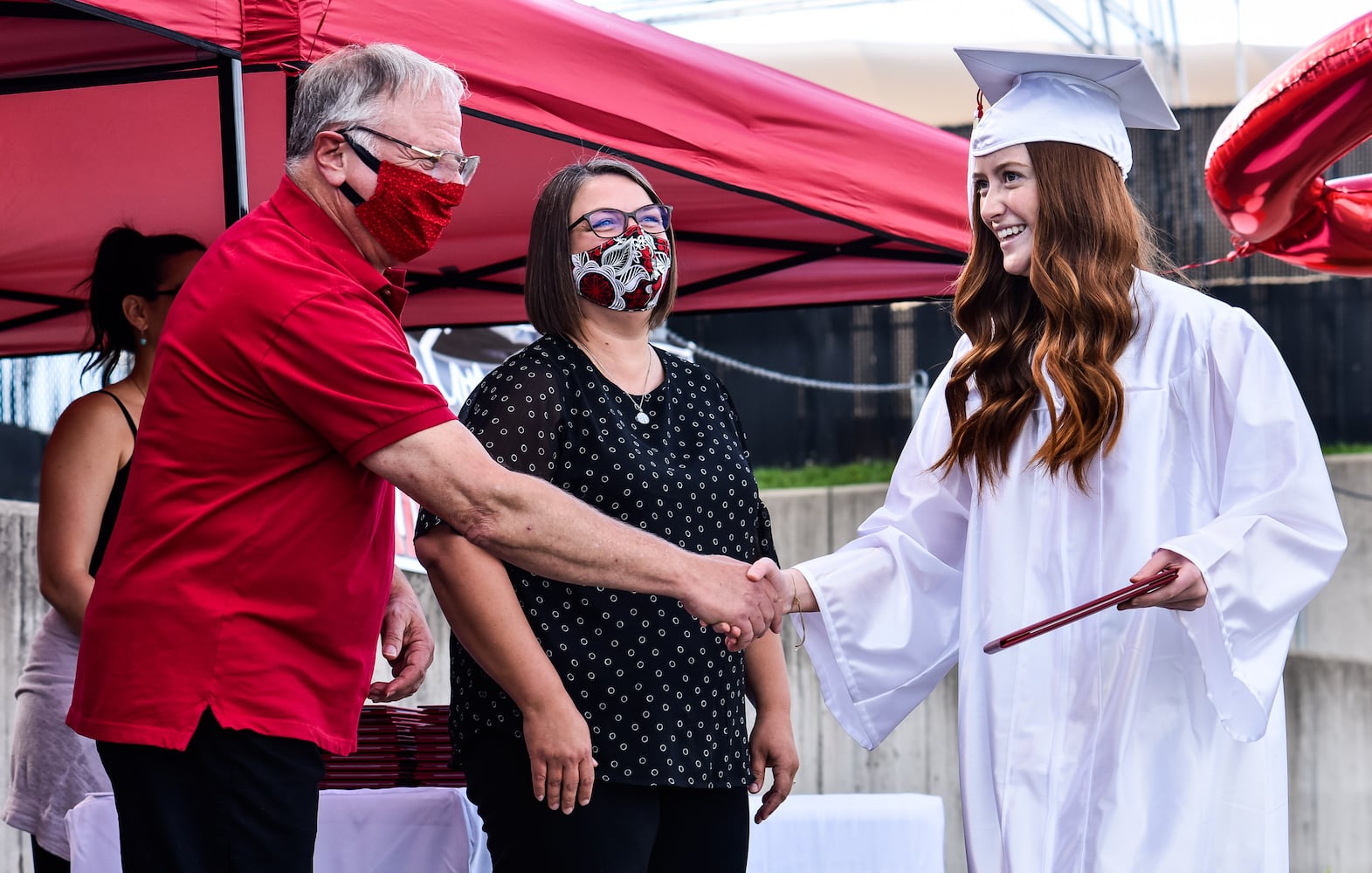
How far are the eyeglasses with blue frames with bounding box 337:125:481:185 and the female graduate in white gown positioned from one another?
81 cm

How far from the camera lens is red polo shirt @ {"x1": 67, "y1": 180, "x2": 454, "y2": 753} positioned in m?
1.83

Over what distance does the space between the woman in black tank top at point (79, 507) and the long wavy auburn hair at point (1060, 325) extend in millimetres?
1645

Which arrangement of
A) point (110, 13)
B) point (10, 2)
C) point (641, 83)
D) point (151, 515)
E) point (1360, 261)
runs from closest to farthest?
point (151, 515), point (110, 13), point (10, 2), point (641, 83), point (1360, 261)

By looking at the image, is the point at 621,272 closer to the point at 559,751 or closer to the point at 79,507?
the point at 559,751

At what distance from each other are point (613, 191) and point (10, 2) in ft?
3.66

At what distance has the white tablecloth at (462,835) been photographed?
263 cm

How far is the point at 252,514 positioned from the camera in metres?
1.86

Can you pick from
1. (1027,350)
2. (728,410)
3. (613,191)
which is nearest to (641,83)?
(613,191)

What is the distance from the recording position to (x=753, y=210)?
409 centimetres

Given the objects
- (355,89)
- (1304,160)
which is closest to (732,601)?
(355,89)

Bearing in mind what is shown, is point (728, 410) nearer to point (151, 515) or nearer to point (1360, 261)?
point (151, 515)

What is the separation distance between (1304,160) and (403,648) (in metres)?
2.34

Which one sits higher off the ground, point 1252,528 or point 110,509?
point 1252,528

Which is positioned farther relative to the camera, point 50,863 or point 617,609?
point 50,863
